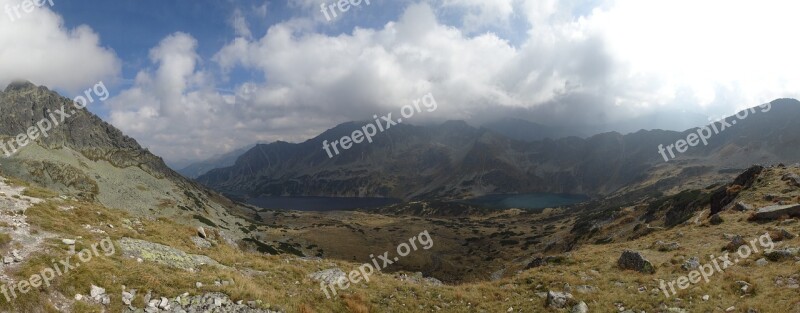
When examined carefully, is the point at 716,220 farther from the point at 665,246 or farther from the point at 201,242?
the point at 201,242

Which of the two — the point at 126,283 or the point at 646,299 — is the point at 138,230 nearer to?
the point at 126,283

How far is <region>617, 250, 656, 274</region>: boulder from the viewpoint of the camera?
25.3 metres

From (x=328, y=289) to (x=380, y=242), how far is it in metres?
103

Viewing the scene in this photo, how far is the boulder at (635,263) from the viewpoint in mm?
25266

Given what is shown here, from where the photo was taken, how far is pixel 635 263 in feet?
86.5

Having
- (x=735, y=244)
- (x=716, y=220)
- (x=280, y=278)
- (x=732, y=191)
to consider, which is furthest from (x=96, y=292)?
(x=732, y=191)

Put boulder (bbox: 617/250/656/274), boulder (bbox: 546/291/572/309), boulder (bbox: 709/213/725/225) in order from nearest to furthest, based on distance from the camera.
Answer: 1. boulder (bbox: 546/291/572/309)
2. boulder (bbox: 617/250/656/274)
3. boulder (bbox: 709/213/725/225)

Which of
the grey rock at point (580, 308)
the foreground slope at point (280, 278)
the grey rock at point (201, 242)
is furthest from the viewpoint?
the grey rock at point (201, 242)

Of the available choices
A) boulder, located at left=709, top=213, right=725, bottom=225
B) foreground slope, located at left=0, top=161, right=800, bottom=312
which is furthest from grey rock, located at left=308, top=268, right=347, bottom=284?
boulder, located at left=709, top=213, right=725, bottom=225

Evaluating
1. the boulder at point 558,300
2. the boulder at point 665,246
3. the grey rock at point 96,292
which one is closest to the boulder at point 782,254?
the boulder at point 665,246

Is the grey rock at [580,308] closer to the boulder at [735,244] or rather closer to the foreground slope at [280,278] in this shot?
the foreground slope at [280,278]

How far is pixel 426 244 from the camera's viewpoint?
11506cm

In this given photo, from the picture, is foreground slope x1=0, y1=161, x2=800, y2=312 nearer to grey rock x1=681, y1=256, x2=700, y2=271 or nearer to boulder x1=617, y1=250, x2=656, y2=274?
grey rock x1=681, y1=256, x2=700, y2=271

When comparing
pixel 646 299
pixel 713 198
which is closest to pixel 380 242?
pixel 713 198
